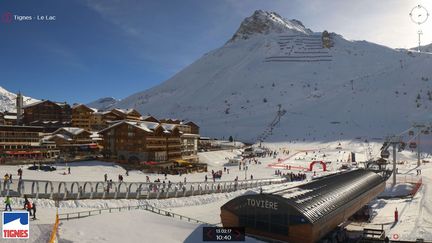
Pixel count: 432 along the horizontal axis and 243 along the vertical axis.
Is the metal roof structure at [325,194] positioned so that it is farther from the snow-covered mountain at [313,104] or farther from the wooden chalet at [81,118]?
the snow-covered mountain at [313,104]

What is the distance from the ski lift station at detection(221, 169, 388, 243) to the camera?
22.7 m

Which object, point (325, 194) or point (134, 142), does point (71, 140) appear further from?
point (325, 194)

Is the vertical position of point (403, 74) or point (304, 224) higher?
point (403, 74)

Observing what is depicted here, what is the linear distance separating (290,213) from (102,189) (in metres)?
15.5

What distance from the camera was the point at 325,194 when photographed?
27766mm

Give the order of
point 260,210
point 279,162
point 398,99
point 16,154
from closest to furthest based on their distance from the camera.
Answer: point 260,210 → point 16,154 → point 279,162 → point 398,99

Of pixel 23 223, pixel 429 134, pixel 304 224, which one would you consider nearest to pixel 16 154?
pixel 23 223

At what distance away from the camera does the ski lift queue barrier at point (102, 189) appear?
27.4 m

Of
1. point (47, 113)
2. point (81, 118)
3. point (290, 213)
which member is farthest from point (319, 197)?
point (47, 113)

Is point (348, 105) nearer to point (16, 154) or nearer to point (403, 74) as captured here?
point (403, 74)

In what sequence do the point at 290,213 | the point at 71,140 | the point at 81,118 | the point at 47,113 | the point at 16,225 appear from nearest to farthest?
the point at 16,225, the point at 290,213, the point at 71,140, the point at 81,118, the point at 47,113

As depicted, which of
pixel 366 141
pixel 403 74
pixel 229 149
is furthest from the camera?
pixel 403 74

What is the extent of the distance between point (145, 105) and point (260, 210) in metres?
173

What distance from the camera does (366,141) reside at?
104 m
